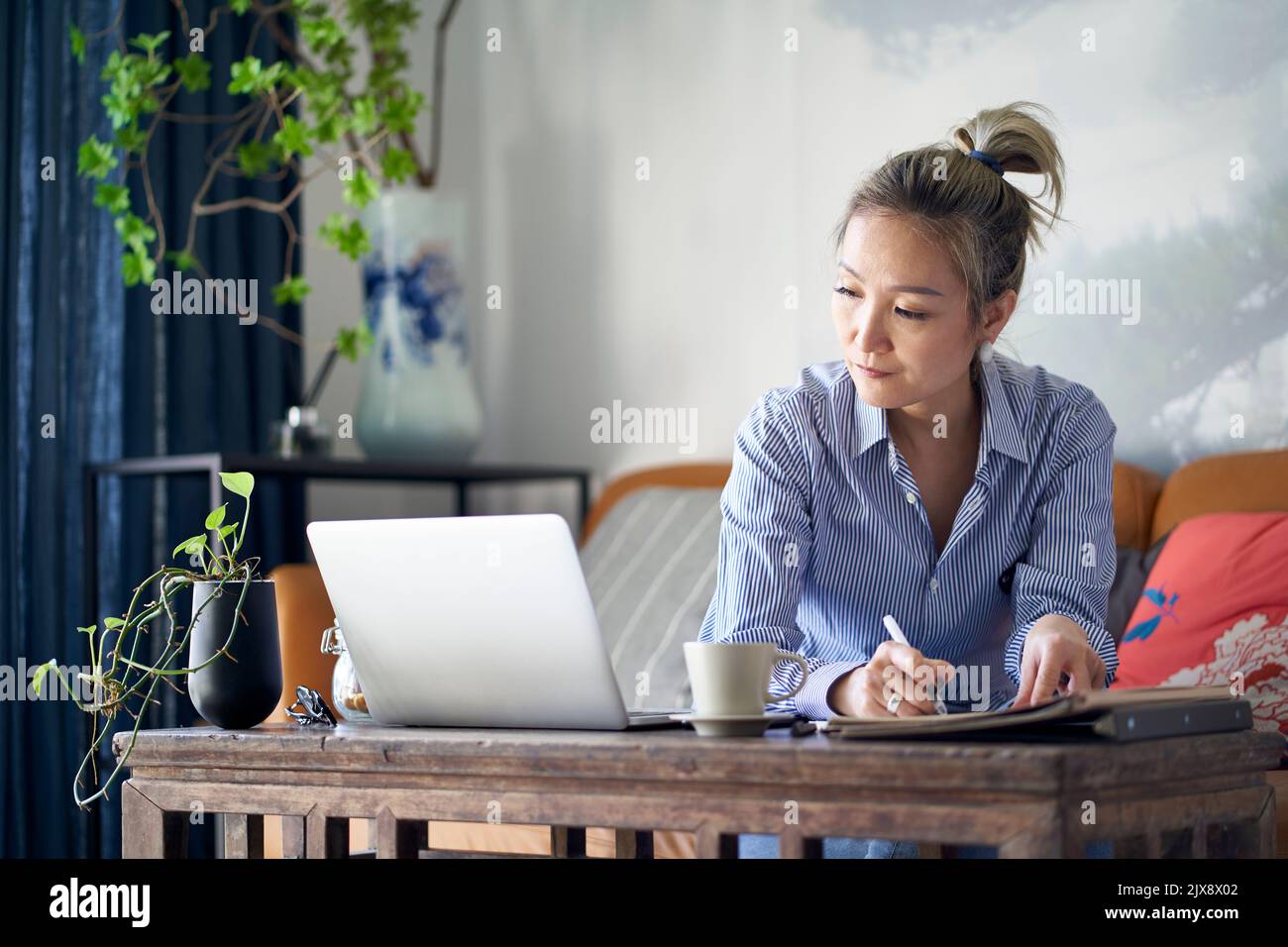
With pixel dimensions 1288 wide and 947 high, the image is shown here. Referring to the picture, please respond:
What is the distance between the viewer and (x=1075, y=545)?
4.95ft

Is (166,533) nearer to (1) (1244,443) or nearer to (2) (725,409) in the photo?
(2) (725,409)

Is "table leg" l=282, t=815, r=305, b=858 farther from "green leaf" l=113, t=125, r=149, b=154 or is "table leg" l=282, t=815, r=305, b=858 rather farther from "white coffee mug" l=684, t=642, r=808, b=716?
"green leaf" l=113, t=125, r=149, b=154

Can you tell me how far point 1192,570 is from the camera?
196 centimetres

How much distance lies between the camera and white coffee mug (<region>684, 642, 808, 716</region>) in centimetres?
109

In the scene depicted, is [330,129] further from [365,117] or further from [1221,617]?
[1221,617]

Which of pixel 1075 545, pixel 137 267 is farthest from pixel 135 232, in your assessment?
pixel 1075 545

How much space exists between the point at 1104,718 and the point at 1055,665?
0.97 feet

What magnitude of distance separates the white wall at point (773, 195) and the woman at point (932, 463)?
28 centimetres

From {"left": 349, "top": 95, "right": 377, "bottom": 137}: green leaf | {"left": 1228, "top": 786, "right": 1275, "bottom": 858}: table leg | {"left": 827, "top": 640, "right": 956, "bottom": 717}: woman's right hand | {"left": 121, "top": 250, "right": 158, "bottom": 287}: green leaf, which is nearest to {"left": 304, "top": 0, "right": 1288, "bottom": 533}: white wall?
{"left": 349, "top": 95, "right": 377, "bottom": 137}: green leaf

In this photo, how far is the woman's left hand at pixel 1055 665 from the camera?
4.07ft

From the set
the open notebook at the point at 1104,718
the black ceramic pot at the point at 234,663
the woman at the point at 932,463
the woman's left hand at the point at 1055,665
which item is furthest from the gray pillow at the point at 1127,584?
the black ceramic pot at the point at 234,663

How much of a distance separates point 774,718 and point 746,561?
0.34 meters

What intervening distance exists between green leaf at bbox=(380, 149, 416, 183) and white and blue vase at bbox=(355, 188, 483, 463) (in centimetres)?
9
